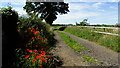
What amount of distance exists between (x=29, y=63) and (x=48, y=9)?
34107mm

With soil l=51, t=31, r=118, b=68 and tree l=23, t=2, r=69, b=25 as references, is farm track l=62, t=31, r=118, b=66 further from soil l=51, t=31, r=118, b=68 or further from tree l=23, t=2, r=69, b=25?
tree l=23, t=2, r=69, b=25

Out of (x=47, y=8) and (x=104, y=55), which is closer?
(x=104, y=55)

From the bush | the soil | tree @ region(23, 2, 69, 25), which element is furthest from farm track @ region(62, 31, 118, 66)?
tree @ region(23, 2, 69, 25)

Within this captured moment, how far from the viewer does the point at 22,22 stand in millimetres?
8984

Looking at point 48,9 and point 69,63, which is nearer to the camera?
point 69,63

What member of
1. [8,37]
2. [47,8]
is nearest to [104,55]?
[8,37]

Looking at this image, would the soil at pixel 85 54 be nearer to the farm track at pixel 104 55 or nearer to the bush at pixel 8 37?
the farm track at pixel 104 55

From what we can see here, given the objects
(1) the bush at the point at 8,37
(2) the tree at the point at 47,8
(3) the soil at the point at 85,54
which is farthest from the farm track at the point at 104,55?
(2) the tree at the point at 47,8

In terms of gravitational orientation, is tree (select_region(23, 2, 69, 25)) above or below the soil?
above

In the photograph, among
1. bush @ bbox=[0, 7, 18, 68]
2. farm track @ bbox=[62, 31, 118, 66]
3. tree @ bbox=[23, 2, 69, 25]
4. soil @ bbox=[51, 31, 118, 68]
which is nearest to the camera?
bush @ bbox=[0, 7, 18, 68]

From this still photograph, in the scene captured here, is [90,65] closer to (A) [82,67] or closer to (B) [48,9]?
(A) [82,67]

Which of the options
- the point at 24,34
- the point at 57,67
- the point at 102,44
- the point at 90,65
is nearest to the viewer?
the point at 57,67

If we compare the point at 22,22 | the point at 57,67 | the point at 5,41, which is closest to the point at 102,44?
the point at 57,67

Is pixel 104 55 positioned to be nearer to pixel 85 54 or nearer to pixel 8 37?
pixel 85 54
